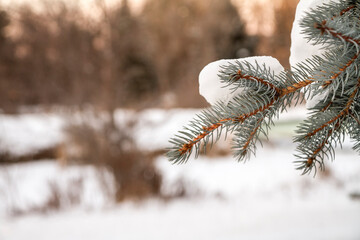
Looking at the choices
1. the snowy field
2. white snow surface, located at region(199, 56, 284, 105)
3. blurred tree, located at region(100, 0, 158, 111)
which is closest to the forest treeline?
blurred tree, located at region(100, 0, 158, 111)

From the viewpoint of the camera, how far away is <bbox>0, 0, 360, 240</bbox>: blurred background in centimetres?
339

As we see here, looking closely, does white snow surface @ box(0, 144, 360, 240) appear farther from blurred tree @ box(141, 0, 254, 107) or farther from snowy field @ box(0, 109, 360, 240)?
blurred tree @ box(141, 0, 254, 107)

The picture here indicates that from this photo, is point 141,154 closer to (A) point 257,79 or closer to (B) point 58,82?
(B) point 58,82

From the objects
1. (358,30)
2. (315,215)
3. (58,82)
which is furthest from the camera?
(58,82)

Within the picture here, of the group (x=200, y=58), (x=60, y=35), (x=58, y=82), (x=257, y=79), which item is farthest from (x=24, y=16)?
(x=257, y=79)

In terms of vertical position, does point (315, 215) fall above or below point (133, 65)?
below

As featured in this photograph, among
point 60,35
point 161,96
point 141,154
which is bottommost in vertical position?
point 141,154

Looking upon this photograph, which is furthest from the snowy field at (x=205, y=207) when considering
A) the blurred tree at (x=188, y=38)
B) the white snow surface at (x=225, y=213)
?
the blurred tree at (x=188, y=38)

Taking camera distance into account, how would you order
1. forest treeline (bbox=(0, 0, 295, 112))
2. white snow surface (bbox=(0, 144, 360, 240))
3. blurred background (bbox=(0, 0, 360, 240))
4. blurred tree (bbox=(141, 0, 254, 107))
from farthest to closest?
blurred tree (bbox=(141, 0, 254, 107)) < forest treeline (bbox=(0, 0, 295, 112)) < blurred background (bbox=(0, 0, 360, 240)) < white snow surface (bbox=(0, 144, 360, 240))

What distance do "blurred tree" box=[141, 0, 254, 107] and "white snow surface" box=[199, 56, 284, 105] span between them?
3.90 meters

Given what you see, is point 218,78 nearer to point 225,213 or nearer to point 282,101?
point 282,101

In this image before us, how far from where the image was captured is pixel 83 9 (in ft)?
13.6

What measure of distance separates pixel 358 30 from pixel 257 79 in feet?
0.52

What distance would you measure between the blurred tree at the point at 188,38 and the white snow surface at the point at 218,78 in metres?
3.90
